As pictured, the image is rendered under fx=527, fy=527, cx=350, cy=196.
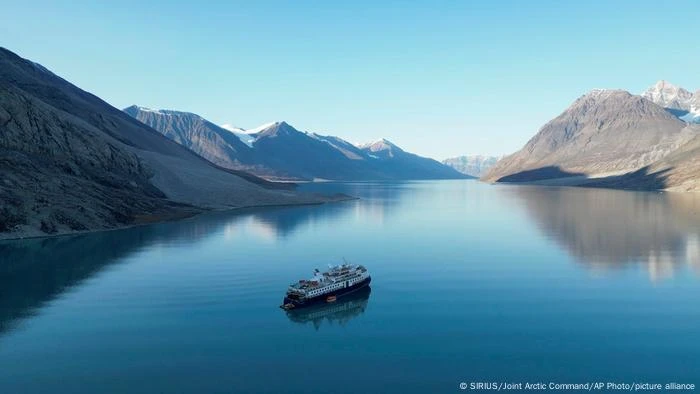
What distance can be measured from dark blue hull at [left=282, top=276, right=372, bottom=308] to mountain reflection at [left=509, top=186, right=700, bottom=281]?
36.8 meters

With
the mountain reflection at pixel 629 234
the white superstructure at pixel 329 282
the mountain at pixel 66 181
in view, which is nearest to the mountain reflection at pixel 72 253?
the mountain at pixel 66 181

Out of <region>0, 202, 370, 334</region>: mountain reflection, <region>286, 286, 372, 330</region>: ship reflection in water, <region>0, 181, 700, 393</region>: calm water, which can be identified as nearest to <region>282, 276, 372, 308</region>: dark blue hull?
<region>286, 286, 372, 330</region>: ship reflection in water

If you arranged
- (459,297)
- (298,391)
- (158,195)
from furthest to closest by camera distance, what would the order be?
(158,195) < (459,297) < (298,391)

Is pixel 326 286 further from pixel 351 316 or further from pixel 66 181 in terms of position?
pixel 66 181

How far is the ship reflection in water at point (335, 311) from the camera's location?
182ft

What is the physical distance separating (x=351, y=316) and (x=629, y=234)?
8218cm

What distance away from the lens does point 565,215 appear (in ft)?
523

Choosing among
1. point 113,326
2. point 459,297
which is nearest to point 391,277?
point 459,297

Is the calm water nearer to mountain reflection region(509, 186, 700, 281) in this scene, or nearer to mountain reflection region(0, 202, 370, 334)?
mountain reflection region(0, 202, 370, 334)

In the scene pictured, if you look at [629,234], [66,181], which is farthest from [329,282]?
[66,181]

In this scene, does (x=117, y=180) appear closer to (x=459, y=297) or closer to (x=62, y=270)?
(x=62, y=270)

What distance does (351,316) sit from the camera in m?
56.8

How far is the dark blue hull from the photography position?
5894cm

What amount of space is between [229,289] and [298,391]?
31753mm
